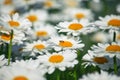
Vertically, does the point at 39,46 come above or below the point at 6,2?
below

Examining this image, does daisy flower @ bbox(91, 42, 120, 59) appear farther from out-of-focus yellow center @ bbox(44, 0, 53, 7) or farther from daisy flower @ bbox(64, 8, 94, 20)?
out-of-focus yellow center @ bbox(44, 0, 53, 7)

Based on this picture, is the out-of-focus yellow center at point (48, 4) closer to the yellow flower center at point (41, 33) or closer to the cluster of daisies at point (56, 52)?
the cluster of daisies at point (56, 52)

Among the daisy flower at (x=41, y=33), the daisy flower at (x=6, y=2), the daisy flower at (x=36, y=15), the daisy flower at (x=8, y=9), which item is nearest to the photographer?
the daisy flower at (x=41, y=33)

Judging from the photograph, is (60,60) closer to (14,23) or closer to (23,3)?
(14,23)

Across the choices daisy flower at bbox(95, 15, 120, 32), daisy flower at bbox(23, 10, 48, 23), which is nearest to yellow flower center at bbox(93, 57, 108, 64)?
daisy flower at bbox(95, 15, 120, 32)

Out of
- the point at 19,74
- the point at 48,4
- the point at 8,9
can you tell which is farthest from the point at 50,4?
the point at 19,74

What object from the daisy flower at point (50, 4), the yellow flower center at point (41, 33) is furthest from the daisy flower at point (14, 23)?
the daisy flower at point (50, 4)

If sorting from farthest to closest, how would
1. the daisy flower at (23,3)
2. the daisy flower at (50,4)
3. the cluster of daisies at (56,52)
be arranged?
the daisy flower at (50,4) < the daisy flower at (23,3) < the cluster of daisies at (56,52)
